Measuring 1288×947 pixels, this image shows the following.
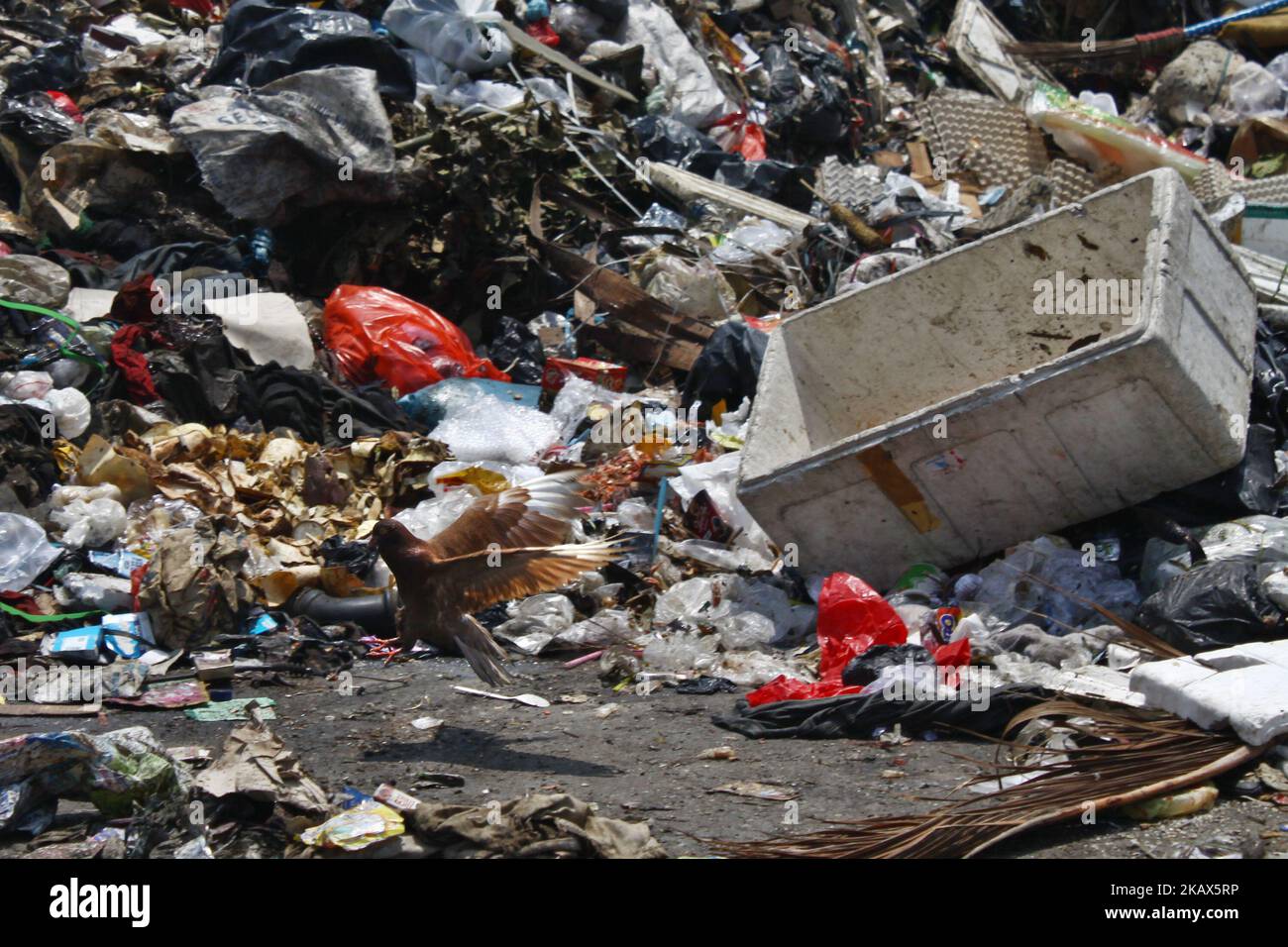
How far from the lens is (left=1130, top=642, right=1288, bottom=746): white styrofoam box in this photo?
3561mm

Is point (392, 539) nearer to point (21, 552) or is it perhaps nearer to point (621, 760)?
point (621, 760)

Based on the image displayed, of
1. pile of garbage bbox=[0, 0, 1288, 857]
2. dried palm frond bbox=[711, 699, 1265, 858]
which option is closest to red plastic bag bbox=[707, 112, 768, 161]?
pile of garbage bbox=[0, 0, 1288, 857]

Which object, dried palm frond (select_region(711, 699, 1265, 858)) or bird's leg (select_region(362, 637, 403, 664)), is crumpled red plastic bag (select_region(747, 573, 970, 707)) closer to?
dried palm frond (select_region(711, 699, 1265, 858))

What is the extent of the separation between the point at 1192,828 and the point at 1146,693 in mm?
590

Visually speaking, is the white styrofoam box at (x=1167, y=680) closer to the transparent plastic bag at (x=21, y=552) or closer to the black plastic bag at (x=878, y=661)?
the black plastic bag at (x=878, y=661)

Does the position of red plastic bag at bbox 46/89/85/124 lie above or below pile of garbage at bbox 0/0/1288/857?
above

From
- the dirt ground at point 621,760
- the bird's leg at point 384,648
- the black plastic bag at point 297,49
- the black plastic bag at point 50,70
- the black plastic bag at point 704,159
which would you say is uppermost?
the black plastic bag at point 297,49

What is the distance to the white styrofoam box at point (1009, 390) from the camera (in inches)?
193

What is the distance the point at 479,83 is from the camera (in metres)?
8.80

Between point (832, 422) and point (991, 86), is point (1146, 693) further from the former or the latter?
point (991, 86)

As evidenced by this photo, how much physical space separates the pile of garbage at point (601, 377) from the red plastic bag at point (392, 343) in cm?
2

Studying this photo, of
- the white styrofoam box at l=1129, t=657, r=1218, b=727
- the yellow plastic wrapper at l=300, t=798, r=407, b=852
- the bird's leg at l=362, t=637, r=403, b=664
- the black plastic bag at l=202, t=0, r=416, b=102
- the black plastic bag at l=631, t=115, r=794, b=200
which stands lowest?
the bird's leg at l=362, t=637, r=403, b=664

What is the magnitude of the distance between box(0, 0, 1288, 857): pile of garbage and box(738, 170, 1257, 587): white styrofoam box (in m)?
0.02

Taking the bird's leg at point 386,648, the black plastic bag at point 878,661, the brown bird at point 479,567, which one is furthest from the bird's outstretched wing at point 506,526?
the black plastic bag at point 878,661
